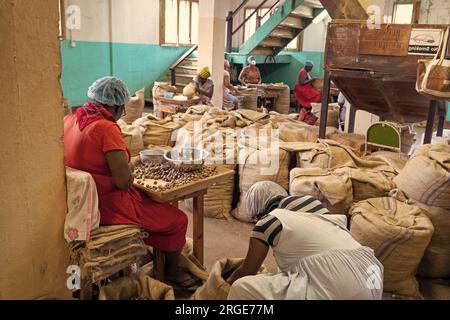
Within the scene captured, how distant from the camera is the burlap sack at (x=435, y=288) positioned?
284 cm

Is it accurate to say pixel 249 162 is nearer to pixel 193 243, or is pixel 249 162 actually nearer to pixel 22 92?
pixel 193 243

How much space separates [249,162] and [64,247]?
203cm

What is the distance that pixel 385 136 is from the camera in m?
4.22

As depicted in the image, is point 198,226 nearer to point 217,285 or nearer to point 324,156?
point 217,285

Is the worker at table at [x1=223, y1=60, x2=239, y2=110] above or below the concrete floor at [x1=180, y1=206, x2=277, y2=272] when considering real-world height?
above

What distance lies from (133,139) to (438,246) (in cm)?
280

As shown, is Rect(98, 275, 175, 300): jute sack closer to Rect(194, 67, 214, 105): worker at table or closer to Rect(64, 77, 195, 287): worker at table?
Rect(64, 77, 195, 287): worker at table

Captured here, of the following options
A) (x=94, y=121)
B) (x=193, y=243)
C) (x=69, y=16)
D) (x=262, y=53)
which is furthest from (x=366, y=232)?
(x=262, y=53)

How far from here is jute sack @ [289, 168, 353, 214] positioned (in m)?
Answer: 3.10

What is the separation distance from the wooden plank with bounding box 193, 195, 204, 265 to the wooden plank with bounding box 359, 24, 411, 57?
2.51 metres

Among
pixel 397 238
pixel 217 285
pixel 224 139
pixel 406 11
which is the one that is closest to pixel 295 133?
pixel 224 139

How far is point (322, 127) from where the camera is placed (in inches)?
191

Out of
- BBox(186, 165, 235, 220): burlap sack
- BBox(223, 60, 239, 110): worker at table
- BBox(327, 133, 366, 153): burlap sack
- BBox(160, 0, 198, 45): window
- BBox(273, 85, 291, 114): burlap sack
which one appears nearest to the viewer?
BBox(186, 165, 235, 220): burlap sack

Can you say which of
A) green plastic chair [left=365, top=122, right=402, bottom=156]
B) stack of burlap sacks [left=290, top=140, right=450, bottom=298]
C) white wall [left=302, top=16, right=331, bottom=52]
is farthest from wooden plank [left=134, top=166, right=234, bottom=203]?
white wall [left=302, top=16, right=331, bottom=52]
